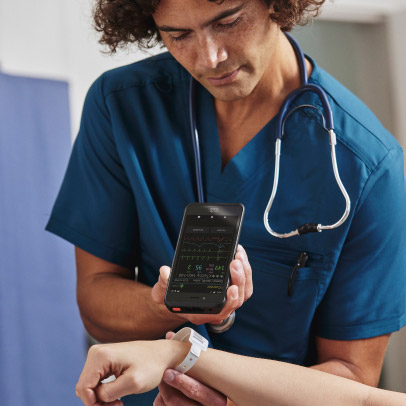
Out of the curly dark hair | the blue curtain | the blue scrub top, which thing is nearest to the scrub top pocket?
the blue scrub top

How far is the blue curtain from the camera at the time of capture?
87.0 inches

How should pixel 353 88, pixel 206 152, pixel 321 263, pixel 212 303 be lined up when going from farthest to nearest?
pixel 353 88, pixel 206 152, pixel 321 263, pixel 212 303

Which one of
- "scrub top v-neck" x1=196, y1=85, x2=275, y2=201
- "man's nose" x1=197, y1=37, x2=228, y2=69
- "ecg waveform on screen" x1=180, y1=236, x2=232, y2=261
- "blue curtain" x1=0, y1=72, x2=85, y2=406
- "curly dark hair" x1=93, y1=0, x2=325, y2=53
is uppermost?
"curly dark hair" x1=93, y1=0, x2=325, y2=53

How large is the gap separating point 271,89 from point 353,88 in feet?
6.28

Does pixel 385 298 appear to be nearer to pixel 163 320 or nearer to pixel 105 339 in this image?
pixel 163 320

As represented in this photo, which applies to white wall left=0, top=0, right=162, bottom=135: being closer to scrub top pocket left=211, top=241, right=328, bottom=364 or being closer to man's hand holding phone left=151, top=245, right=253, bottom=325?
scrub top pocket left=211, top=241, right=328, bottom=364

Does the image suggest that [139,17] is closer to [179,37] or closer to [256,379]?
[179,37]

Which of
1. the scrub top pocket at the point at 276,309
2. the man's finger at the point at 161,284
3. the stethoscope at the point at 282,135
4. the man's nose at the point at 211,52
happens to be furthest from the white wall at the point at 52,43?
the man's finger at the point at 161,284

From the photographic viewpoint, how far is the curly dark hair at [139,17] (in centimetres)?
118

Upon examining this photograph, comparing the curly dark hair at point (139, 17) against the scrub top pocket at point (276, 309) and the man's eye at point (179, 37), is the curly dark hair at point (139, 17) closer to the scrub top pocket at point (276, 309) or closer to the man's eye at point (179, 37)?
the man's eye at point (179, 37)

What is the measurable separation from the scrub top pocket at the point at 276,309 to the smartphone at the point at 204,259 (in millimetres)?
184

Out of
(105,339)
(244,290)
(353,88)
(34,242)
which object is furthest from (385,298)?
(353,88)

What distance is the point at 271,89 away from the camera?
1.31 m

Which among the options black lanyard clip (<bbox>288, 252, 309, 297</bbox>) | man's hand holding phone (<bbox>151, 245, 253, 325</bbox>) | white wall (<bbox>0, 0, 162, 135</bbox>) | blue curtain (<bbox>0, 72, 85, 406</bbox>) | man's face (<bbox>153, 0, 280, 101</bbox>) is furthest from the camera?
white wall (<bbox>0, 0, 162, 135</bbox>)
